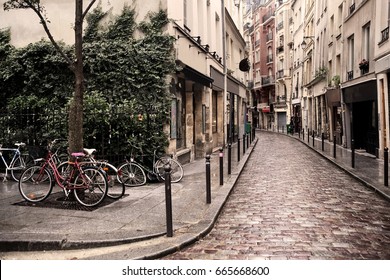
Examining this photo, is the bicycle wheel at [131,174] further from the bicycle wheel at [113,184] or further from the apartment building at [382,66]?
the apartment building at [382,66]

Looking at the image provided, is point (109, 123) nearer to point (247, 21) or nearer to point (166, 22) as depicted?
point (166, 22)

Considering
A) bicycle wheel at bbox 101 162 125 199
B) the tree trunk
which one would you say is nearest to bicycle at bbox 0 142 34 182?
bicycle wheel at bbox 101 162 125 199

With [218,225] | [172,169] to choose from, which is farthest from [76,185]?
[172,169]

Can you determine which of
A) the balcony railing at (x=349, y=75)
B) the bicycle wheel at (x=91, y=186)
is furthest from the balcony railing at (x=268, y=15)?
the bicycle wheel at (x=91, y=186)

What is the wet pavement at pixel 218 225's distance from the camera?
193 inches

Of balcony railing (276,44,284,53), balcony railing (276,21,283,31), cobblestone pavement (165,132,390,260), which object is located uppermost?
balcony railing (276,21,283,31)

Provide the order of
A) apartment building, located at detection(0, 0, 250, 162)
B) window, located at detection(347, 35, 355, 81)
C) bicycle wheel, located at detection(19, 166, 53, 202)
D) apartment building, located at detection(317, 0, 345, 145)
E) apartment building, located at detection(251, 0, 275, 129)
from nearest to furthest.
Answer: bicycle wheel, located at detection(19, 166, 53, 202), apartment building, located at detection(0, 0, 250, 162), window, located at detection(347, 35, 355, 81), apartment building, located at detection(317, 0, 345, 145), apartment building, located at detection(251, 0, 275, 129)

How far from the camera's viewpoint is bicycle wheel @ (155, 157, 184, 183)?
980 centimetres

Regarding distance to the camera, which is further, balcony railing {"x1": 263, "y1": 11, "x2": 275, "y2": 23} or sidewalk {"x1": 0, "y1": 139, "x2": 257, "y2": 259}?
balcony railing {"x1": 263, "y1": 11, "x2": 275, "y2": 23}

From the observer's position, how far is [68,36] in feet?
39.1

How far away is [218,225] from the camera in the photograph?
20.4ft

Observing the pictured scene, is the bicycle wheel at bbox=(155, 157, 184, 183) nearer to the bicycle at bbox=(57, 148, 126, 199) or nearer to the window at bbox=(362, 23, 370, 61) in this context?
the bicycle at bbox=(57, 148, 126, 199)

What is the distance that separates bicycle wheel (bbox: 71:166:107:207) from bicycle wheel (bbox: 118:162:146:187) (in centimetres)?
211

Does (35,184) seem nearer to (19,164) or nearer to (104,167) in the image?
(104,167)
